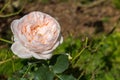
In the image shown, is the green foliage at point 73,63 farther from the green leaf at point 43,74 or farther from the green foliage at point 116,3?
the green foliage at point 116,3

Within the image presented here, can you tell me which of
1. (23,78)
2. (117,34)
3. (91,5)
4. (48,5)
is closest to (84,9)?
(91,5)

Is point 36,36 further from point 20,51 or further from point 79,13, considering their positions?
point 79,13

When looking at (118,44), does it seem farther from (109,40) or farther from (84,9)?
(84,9)

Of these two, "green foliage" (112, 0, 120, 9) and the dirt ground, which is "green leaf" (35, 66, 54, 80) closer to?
the dirt ground

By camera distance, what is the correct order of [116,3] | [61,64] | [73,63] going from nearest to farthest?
1. [61,64]
2. [73,63]
3. [116,3]

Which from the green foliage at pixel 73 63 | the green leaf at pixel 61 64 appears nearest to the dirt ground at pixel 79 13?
the green foliage at pixel 73 63

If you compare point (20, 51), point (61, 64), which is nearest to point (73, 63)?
point (61, 64)
